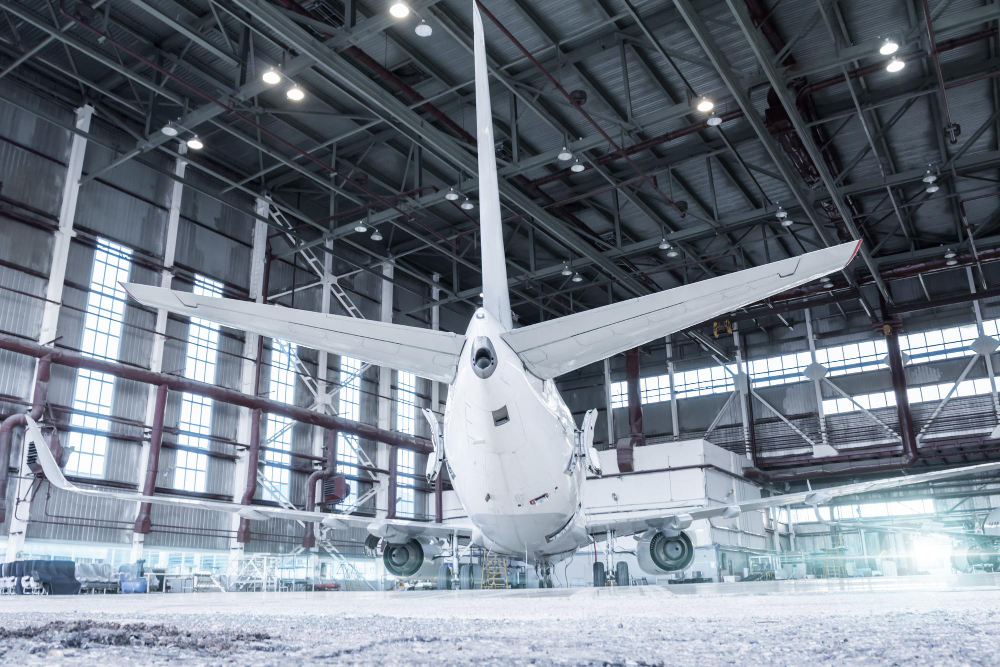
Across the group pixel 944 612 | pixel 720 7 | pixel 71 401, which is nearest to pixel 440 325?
pixel 71 401

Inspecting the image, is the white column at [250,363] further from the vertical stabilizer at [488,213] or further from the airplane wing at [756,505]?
the vertical stabilizer at [488,213]

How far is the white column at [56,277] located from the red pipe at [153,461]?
153 inches

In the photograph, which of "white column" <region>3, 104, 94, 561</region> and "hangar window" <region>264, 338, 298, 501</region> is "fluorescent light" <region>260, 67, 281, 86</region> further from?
"hangar window" <region>264, 338, 298, 501</region>

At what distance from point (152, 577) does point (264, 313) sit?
22973 mm

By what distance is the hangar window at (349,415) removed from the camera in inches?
1511

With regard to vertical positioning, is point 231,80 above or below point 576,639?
above

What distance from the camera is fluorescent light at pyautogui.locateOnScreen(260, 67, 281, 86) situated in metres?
21.5

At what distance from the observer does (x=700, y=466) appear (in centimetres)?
3553

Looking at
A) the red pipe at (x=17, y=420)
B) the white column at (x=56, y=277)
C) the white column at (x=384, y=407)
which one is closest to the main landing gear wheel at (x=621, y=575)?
the red pipe at (x=17, y=420)

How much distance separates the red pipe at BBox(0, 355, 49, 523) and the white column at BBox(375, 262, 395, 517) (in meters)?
16.8

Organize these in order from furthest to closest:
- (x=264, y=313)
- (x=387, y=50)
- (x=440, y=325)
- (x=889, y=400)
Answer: (x=440, y=325) → (x=889, y=400) → (x=387, y=50) → (x=264, y=313)

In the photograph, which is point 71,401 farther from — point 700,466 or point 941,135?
point 941,135

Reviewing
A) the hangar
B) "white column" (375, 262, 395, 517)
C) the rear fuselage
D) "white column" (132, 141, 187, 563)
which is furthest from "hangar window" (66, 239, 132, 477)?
the rear fuselage

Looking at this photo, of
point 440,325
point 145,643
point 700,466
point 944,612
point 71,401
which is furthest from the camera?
point 440,325
